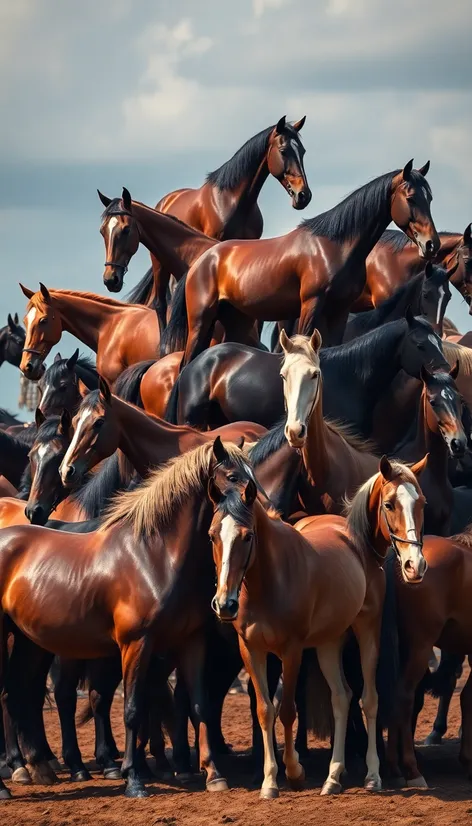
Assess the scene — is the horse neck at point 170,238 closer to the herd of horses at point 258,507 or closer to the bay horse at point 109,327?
the herd of horses at point 258,507

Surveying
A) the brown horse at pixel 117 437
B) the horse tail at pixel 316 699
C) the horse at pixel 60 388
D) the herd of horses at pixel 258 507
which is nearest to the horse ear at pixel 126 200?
the herd of horses at pixel 258 507

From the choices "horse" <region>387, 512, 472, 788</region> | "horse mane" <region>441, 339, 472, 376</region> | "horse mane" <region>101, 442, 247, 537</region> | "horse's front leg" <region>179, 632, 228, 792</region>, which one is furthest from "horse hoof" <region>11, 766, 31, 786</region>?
"horse mane" <region>441, 339, 472, 376</region>

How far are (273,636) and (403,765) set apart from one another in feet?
4.36

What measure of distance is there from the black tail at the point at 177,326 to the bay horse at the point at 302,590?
4.09 m

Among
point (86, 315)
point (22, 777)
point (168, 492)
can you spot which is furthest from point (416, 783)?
point (86, 315)

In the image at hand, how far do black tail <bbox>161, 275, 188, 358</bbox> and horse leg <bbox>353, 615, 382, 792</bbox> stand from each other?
455 cm

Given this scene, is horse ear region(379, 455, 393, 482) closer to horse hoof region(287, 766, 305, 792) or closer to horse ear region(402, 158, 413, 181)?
horse hoof region(287, 766, 305, 792)

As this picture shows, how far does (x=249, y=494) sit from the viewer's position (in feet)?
27.9

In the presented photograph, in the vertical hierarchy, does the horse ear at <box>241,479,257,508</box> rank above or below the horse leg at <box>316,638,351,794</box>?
above

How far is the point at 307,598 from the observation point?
878 centimetres

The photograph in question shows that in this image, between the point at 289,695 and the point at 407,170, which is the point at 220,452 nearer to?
the point at 289,695

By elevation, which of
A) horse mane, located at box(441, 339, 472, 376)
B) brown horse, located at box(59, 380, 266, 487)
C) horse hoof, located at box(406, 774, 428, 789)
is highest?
horse mane, located at box(441, 339, 472, 376)

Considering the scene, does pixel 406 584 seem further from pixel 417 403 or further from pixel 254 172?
pixel 254 172

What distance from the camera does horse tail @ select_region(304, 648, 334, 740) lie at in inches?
394
